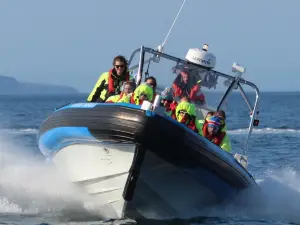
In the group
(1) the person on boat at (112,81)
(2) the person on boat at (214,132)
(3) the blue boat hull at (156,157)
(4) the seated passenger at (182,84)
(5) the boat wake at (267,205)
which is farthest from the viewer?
(4) the seated passenger at (182,84)

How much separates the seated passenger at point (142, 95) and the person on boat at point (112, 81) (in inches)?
27.2

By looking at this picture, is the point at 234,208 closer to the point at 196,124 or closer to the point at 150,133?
the point at 196,124

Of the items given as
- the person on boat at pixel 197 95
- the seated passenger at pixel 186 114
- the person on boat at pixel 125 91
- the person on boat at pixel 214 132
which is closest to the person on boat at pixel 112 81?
the person on boat at pixel 125 91

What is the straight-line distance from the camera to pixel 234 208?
31.4ft

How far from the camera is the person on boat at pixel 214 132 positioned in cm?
912

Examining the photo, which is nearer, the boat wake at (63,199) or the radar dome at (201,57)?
the boat wake at (63,199)

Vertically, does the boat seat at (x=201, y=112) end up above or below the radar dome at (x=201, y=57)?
below

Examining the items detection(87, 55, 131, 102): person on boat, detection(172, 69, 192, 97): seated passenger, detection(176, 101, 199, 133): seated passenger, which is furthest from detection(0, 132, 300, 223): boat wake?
detection(172, 69, 192, 97): seated passenger

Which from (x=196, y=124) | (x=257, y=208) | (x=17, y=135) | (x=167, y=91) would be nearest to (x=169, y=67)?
(x=167, y=91)

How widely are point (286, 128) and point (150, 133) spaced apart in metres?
21.8

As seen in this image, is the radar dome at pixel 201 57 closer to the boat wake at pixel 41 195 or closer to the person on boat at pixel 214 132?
the person on boat at pixel 214 132

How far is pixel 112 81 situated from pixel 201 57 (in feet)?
5.70

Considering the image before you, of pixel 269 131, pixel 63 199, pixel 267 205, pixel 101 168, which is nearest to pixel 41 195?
pixel 63 199

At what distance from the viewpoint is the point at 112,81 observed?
919cm
